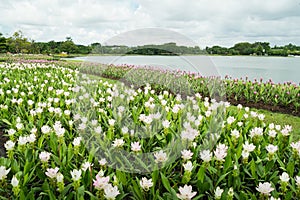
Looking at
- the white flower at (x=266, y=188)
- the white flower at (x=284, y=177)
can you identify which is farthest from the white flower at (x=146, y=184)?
the white flower at (x=284, y=177)

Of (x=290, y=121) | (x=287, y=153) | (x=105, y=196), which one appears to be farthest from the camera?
(x=290, y=121)

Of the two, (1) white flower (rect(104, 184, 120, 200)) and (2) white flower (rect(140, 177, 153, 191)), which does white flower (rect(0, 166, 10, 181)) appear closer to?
(1) white flower (rect(104, 184, 120, 200))

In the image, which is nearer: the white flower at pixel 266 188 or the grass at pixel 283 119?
the white flower at pixel 266 188

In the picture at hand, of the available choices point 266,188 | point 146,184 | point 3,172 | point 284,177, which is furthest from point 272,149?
point 3,172

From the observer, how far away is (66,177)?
2.43 meters

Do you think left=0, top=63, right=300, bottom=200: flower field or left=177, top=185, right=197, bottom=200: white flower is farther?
left=0, top=63, right=300, bottom=200: flower field

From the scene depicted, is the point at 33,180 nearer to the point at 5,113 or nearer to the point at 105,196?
the point at 105,196

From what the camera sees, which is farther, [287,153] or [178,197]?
[287,153]

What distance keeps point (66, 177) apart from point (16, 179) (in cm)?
43


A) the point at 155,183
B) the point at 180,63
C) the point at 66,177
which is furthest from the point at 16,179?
the point at 180,63

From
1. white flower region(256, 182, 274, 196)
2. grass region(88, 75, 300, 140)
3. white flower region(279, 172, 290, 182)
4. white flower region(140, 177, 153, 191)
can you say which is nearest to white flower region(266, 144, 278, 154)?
white flower region(279, 172, 290, 182)

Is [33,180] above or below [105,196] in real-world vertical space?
below

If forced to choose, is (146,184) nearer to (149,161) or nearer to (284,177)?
(149,161)

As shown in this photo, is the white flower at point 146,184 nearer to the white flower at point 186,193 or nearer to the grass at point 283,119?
the white flower at point 186,193
